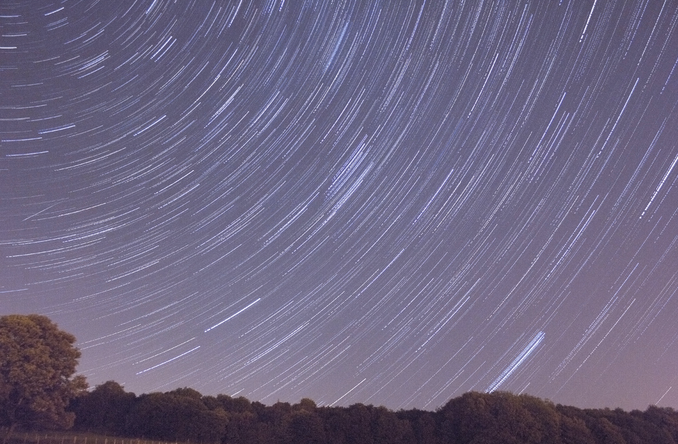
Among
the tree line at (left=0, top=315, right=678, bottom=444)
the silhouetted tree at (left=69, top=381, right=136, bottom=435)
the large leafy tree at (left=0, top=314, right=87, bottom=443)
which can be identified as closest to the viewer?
the large leafy tree at (left=0, top=314, right=87, bottom=443)

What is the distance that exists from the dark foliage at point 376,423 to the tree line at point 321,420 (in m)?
0.06

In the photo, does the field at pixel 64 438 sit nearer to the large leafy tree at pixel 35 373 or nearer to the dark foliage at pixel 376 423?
the large leafy tree at pixel 35 373

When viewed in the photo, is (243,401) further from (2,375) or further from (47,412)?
(2,375)

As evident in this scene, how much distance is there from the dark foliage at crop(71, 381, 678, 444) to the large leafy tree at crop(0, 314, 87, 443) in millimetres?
5480

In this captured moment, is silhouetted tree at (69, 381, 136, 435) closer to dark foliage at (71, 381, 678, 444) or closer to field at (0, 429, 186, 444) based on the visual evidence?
dark foliage at (71, 381, 678, 444)

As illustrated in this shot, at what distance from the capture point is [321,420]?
1521 inches

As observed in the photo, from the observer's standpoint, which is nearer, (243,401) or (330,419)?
(330,419)

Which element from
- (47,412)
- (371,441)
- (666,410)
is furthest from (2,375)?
(666,410)

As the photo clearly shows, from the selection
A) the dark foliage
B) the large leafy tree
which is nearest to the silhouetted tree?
the dark foliage

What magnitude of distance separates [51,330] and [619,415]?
33685 mm

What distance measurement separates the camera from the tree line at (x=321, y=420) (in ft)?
113

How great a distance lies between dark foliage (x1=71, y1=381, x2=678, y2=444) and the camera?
37.0 metres

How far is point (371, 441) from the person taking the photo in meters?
37.6

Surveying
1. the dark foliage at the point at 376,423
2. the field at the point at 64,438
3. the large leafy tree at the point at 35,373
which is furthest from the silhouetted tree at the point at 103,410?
the large leafy tree at the point at 35,373
